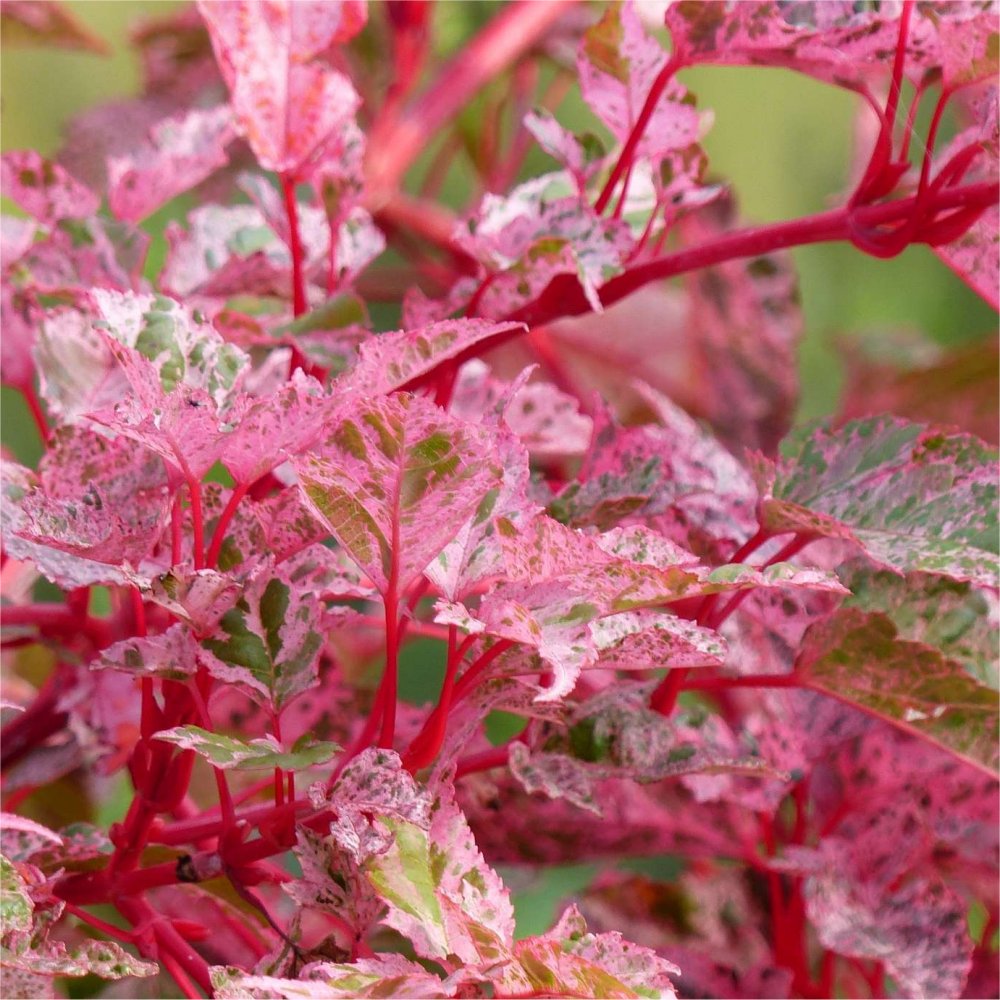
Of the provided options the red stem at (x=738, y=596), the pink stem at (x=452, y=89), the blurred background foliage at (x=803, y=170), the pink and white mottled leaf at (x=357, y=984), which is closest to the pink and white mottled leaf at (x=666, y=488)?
the red stem at (x=738, y=596)

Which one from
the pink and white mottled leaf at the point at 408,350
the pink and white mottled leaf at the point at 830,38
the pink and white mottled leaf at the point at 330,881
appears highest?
the pink and white mottled leaf at the point at 830,38

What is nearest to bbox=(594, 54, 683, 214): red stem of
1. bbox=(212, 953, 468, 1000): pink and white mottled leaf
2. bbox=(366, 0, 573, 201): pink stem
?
bbox=(212, 953, 468, 1000): pink and white mottled leaf

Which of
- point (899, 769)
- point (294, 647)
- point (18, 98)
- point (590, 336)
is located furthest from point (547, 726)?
point (18, 98)

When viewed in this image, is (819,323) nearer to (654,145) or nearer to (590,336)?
(590,336)

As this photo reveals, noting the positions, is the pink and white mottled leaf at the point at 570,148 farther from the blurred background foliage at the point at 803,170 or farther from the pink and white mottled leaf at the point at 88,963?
the blurred background foliage at the point at 803,170

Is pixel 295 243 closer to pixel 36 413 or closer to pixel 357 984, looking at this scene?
pixel 36 413

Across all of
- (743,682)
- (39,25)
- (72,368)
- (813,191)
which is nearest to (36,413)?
(72,368)
